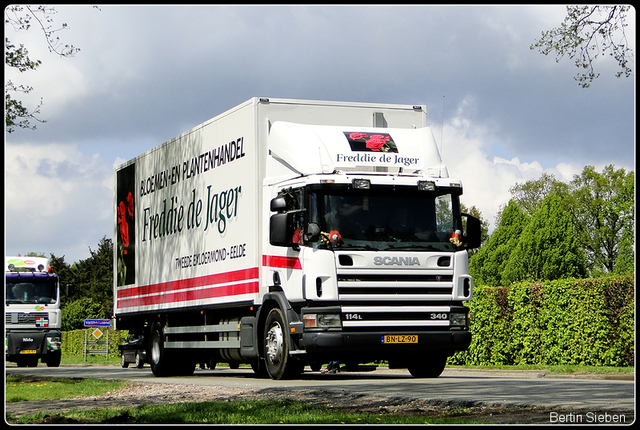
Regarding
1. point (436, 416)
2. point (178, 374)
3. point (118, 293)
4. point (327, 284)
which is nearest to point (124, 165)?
point (118, 293)

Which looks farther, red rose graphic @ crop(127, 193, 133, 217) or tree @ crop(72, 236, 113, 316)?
tree @ crop(72, 236, 113, 316)

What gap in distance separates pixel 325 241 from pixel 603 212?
2239 inches

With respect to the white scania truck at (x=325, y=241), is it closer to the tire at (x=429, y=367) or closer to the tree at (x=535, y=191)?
the tire at (x=429, y=367)

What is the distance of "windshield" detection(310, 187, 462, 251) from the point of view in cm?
1452

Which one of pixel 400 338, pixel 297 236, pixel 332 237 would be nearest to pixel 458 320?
pixel 400 338

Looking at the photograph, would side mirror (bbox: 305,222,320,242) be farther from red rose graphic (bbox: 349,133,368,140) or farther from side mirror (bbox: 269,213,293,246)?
red rose graphic (bbox: 349,133,368,140)

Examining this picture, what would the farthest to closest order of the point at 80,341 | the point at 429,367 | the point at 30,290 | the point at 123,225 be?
1. the point at 80,341
2. the point at 30,290
3. the point at 123,225
4. the point at 429,367

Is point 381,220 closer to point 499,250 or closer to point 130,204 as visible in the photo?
point 130,204

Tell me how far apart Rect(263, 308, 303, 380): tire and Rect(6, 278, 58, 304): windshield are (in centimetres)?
1815

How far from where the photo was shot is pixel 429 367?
16734mm

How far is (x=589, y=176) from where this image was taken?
2773 inches

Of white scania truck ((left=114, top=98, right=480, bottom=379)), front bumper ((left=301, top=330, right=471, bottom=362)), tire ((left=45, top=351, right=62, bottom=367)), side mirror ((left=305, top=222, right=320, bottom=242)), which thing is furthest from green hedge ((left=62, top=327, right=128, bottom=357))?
side mirror ((left=305, top=222, right=320, bottom=242))

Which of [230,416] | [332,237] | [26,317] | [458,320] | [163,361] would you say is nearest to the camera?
[230,416]

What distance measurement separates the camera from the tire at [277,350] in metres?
15.3
